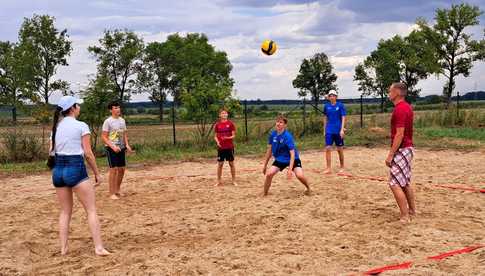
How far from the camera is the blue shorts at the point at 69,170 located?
5016 mm

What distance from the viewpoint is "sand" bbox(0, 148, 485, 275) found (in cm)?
483

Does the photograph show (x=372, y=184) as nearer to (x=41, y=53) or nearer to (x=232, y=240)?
(x=232, y=240)

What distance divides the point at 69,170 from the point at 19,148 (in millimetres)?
9663

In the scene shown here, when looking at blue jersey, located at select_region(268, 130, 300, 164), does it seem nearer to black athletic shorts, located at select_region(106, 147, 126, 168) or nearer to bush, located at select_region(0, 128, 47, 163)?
black athletic shorts, located at select_region(106, 147, 126, 168)

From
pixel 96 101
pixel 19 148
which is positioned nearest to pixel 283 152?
pixel 96 101

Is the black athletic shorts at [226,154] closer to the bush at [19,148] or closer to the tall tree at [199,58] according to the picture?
the bush at [19,148]

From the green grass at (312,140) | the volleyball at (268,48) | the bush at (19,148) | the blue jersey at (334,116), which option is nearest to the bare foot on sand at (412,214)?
the blue jersey at (334,116)

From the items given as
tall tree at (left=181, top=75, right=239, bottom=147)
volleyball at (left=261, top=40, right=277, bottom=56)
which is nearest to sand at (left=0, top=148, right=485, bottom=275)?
volleyball at (left=261, top=40, right=277, bottom=56)

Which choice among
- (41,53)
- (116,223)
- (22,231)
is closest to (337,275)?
(116,223)

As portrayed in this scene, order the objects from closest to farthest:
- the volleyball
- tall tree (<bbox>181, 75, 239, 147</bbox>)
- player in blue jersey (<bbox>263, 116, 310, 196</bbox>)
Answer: player in blue jersey (<bbox>263, 116, 310, 196</bbox>), the volleyball, tall tree (<bbox>181, 75, 239, 147</bbox>)

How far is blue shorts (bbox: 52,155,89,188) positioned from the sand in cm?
81

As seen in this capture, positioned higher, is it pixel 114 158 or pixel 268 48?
pixel 268 48

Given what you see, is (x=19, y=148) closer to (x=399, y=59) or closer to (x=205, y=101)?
(x=205, y=101)

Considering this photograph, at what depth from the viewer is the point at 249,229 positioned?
6.10 meters
